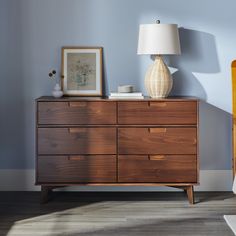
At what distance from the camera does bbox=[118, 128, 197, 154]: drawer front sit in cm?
392

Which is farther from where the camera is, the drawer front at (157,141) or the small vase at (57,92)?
the small vase at (57,92)

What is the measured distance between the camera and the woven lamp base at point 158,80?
3990 mm

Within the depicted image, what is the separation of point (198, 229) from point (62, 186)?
110cm

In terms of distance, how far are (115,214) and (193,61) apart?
4.47 ft

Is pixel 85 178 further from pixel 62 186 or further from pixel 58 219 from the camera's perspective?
pixel 58 219

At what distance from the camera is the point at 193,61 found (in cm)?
428

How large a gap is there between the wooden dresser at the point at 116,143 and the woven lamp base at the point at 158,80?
0.41 feet

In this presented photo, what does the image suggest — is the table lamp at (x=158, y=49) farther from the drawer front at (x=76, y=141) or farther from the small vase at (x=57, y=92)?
the small vase at (x=57, y=92)

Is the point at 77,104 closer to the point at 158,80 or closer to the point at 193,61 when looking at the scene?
the point at 158,80

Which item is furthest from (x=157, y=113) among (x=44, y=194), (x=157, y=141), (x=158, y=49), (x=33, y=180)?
(x=33, y=180)

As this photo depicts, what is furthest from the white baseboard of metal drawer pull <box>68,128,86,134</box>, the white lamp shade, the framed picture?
the white lamp shade

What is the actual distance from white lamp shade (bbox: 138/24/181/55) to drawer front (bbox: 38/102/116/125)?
0.48 metres

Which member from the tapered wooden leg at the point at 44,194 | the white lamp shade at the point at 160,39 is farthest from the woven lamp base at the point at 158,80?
the tapered wooden leg at the point at 44,194

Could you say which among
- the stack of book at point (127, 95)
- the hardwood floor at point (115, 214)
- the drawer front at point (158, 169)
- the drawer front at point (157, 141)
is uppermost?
the stack of book at point (127, 95)
